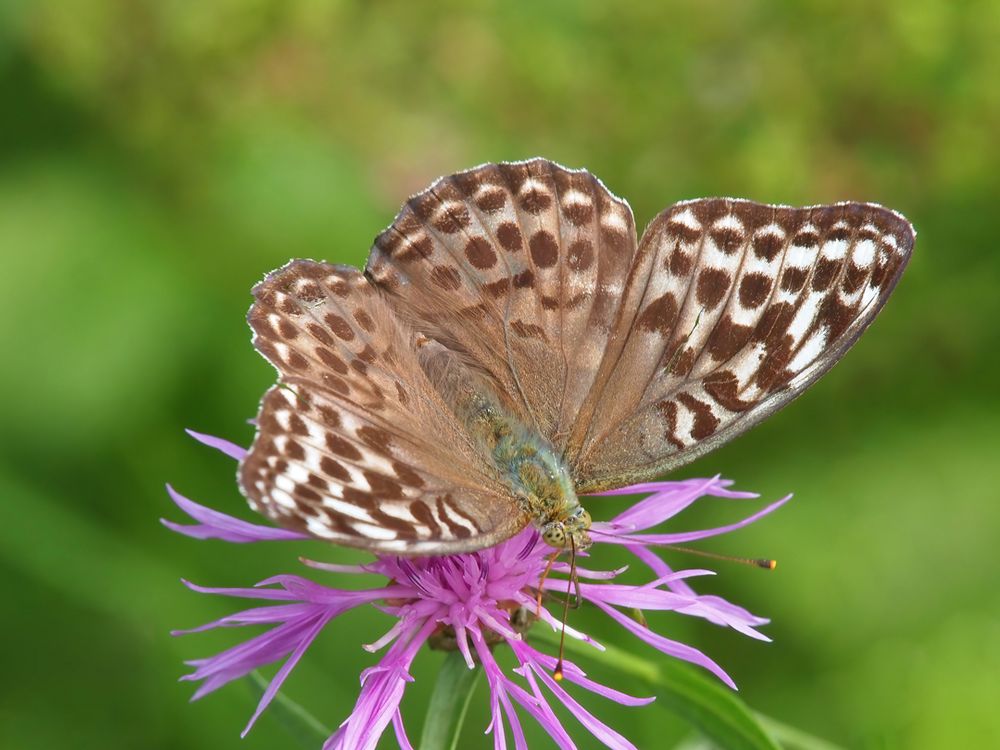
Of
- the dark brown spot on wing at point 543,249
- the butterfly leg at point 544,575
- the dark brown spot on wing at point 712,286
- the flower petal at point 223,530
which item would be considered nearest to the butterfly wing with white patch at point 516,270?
the dark brown spot on wing at point 543,249

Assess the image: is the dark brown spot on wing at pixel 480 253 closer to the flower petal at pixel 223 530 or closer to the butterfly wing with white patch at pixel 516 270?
the butterfly wing with white patch at pixel 516 270

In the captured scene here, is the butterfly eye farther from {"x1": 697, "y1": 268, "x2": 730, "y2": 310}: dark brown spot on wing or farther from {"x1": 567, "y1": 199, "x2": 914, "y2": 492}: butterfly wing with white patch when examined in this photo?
{"x1": 697, "y1": 268, "x2": 730, "y2": 310}: dark brown spot on wing

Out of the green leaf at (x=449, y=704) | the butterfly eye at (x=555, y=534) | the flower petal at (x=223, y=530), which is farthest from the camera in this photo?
the flower petal at (x=223, y=530)

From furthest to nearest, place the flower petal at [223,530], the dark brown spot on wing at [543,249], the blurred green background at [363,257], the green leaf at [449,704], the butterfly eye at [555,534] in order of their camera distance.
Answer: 1. the blurred green background at [363,257]
2. the dark brown spot on wing at [543,249]
3. the flower petal at [223,530]
4. the butterfly eye at [555,534]
5. the green leaf at [449,704]

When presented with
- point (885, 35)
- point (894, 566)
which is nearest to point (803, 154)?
point (885, 35)

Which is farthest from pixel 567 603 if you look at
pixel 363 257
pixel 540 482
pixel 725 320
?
pixel 363 257
